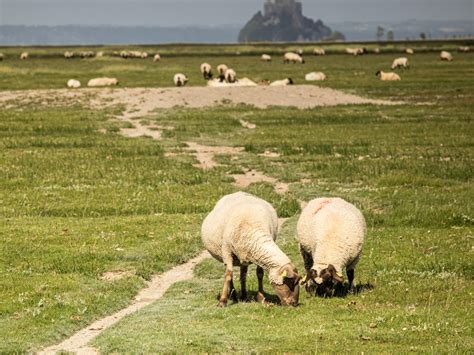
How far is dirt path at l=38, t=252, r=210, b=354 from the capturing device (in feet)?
55.2

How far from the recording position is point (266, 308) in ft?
60.2

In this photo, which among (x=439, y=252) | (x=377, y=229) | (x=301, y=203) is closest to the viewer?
(x=439, y=252)

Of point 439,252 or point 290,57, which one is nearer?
point 439,252

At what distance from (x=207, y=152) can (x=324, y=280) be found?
25.9m

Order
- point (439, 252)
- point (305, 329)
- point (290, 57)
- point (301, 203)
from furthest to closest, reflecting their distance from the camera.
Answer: point (290, 57) < point (301, 203) < point (439, 252) < point (305, 329)

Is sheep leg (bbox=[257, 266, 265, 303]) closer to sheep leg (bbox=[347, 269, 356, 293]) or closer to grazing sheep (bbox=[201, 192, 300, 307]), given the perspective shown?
grazing sheep (bbox=[201, 192, 300, 307])

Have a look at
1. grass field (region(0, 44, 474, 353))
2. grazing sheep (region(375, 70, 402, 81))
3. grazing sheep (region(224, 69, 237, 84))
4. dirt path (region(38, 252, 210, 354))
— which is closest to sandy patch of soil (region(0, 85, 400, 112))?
grass field (region(0, 44, 474, 353))

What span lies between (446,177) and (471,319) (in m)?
19.6

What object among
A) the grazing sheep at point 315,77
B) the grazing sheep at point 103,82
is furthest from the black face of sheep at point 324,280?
the grazing sheep at point 315,77

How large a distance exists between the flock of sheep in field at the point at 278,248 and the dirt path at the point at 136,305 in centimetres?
201

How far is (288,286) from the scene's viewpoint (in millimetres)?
18250

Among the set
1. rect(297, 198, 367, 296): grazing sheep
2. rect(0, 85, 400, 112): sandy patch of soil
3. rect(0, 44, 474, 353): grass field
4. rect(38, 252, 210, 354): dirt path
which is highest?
rect(0, 85, 400, 112): sandy patch of soil

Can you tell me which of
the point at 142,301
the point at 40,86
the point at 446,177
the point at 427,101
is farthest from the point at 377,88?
the point at 142,301

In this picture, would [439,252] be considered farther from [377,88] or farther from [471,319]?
[377,88]
